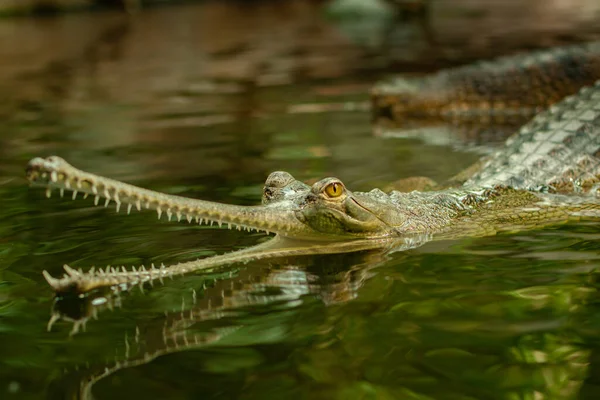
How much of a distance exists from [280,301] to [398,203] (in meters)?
1.11

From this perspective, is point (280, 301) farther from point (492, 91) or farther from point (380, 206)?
point (492, 91)

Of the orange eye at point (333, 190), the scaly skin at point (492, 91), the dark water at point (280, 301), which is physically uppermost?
the scaly skin at point (492, 91)

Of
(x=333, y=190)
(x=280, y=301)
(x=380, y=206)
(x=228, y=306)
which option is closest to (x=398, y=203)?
(x=380, y=206)

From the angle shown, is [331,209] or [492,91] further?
[492,91]

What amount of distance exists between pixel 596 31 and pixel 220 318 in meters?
12.4

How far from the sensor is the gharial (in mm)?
3137

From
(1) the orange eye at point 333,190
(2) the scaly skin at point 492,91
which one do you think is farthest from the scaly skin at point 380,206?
(2) the scaly skin at point 492,91

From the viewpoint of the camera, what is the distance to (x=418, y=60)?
38.1ft

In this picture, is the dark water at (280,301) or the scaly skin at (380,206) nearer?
the dark water at (280,301)

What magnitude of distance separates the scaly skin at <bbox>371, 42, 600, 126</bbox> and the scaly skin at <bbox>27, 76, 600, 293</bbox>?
2630mm

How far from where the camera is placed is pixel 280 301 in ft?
10.2

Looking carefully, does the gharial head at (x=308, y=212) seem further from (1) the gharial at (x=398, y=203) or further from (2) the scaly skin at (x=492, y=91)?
A: (2) the scaly skin at (x=492, y=91)

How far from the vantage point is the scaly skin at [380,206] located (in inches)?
124

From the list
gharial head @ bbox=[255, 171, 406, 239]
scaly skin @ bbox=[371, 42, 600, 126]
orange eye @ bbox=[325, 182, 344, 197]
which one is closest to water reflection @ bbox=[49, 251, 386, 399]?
gharial head @ bbox=[255, 171, 406, 239]
